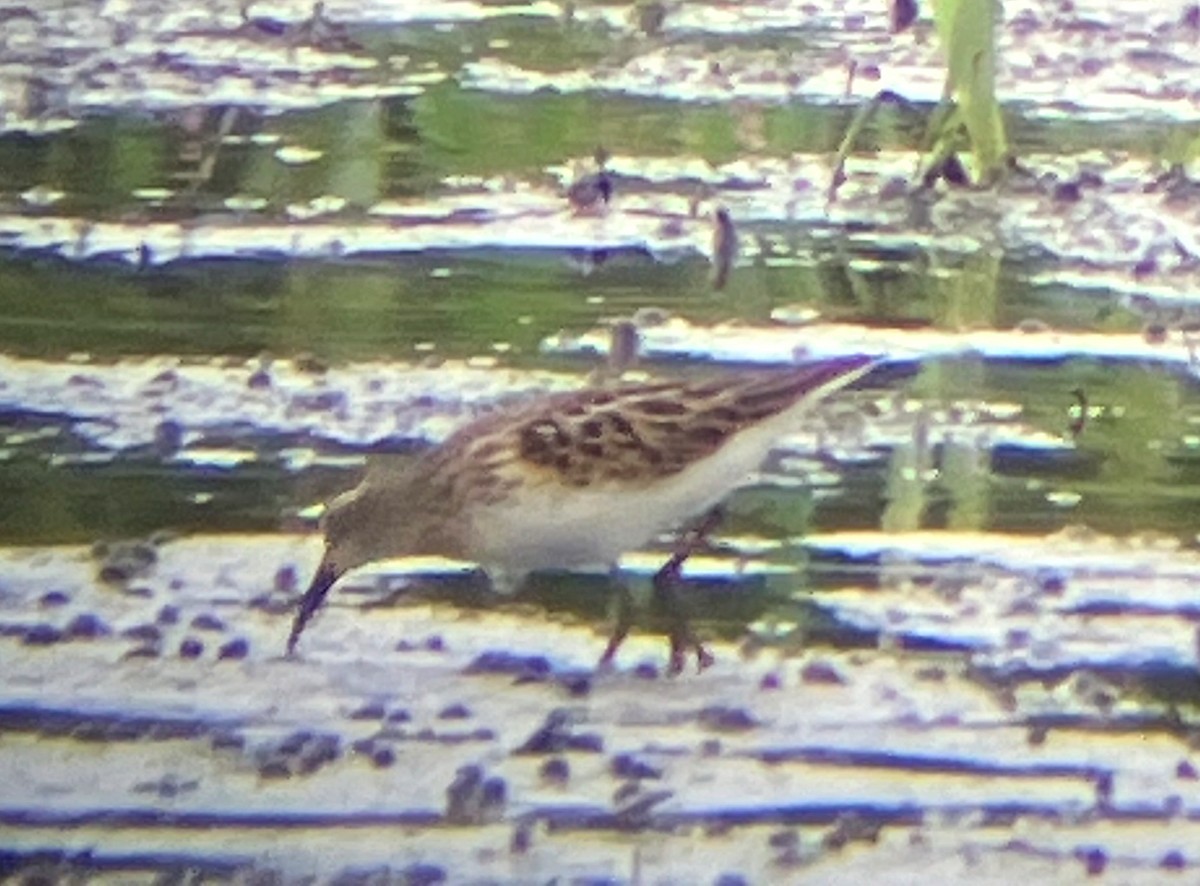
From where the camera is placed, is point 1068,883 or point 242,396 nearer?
point 1068,883

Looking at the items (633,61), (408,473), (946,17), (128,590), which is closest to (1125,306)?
(946,17)

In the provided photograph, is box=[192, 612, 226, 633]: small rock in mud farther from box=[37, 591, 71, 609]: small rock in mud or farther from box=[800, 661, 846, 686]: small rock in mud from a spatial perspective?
box=[800, 661, 846, 686]: small rock in mud

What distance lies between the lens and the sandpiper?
6.92 ft

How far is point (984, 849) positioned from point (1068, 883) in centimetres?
6

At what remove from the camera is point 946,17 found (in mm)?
2211

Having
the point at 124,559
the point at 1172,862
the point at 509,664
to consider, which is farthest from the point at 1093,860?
the point at 124,559

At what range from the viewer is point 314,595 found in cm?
217

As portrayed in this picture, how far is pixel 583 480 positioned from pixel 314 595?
213mm

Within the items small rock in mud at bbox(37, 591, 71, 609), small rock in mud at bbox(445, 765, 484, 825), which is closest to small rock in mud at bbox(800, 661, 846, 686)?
small rock in mud at bbox(445, 765, 484, 825)

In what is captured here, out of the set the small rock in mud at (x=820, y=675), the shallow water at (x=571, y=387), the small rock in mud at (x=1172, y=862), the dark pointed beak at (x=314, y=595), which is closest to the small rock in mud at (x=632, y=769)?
the shallow water at (x=571, y=387)

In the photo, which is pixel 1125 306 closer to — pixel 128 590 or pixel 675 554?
pixel 675 554

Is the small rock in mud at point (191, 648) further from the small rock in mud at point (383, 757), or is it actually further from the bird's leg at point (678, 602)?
A: the bird's leg at point (678, 602)

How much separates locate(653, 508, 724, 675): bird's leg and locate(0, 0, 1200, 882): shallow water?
0.04 feet

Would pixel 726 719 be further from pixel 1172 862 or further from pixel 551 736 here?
pixel 1172 862
